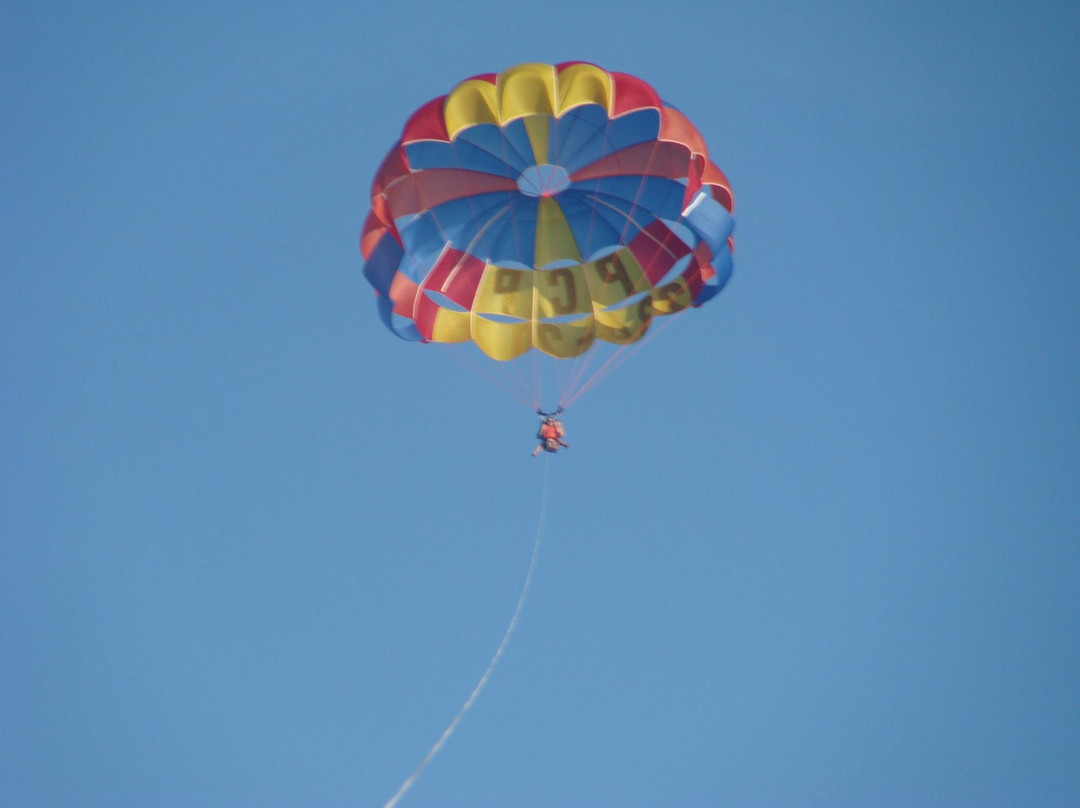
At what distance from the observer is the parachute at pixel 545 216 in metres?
20.3

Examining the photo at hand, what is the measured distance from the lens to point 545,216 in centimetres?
2242

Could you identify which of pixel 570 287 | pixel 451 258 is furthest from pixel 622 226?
pixel 451 258

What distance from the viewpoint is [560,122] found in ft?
68.3

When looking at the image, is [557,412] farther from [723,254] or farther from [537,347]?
[723,254]

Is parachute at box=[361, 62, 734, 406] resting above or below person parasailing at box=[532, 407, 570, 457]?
above

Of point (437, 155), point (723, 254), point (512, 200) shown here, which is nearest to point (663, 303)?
point (723, 254)

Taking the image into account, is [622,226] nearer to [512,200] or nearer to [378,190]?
[512,200]

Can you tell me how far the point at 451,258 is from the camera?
22.2 metres

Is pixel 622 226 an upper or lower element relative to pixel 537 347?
upper

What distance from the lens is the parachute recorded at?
20297 millimetres

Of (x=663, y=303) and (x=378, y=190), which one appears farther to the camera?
(x=663, y=303)

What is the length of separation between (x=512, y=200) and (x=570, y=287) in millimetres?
1727

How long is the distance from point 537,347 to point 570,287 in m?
1.14

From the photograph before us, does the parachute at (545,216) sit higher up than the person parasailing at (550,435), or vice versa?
the parachute at (545,216)
